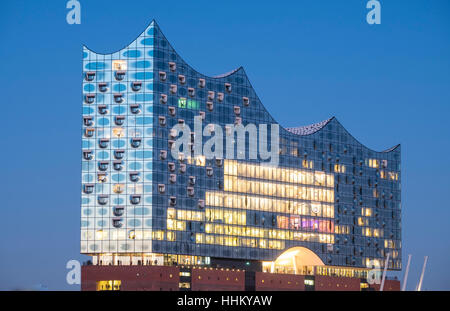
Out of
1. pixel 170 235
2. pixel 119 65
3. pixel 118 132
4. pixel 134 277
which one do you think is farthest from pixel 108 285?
pixel 119 65

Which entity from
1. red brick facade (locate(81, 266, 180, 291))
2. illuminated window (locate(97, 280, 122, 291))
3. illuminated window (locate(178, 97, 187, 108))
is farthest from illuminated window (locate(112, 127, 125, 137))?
illuminated window (locate(97, 280, 122, 291))

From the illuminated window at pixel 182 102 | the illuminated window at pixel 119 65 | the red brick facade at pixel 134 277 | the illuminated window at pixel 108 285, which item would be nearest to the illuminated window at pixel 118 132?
the illuminated window at pixel 119 65

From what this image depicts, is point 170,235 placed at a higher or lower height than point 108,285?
higher

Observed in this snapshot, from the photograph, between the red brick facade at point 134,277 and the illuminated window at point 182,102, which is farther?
the illuminated window at point 182,102

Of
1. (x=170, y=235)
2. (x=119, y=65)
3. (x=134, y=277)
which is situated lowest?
(x=134, y=277)

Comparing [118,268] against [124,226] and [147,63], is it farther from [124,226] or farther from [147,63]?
[147,63]

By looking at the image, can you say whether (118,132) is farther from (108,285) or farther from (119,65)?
(108,285)

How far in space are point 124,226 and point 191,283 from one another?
51.2 feet

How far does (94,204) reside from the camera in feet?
639

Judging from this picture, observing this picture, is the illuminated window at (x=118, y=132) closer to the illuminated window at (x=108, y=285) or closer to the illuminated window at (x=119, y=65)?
the illuminated window at (x=119, y=65)

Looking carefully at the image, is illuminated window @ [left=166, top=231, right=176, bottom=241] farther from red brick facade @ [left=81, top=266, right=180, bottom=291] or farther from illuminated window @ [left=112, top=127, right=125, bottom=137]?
illuminated window @ [left=112, top=127, right=125, bottom=137]
